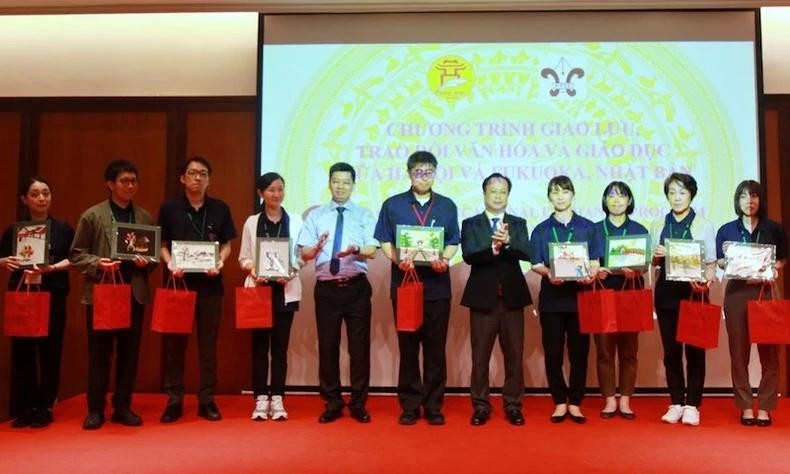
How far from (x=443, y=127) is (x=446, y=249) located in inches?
54.2

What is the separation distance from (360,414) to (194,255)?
4.45 feet

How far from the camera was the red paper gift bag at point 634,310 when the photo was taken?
369cm

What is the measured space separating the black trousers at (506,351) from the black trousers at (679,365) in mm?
897

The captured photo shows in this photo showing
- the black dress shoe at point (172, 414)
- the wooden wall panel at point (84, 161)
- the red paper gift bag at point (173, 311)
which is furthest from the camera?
the wooden wall panel at point (84, 161)

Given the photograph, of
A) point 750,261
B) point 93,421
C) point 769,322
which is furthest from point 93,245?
point 769,322

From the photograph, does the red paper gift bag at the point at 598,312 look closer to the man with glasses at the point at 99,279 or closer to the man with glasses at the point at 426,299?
the man with glasses at the point at 426,299

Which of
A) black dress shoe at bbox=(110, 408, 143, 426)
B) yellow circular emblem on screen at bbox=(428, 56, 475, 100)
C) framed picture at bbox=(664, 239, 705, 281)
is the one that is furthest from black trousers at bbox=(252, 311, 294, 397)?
framed picture at bbox=(664, 239, 705, 281)

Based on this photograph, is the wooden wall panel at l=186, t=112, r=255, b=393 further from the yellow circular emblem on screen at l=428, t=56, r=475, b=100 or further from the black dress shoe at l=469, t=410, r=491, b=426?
the black dress shoe at l=469, t=410, r=491, b=426

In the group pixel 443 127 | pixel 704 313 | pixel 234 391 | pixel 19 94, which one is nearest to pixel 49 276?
pixel 234 391

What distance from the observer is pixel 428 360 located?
12.2 feet

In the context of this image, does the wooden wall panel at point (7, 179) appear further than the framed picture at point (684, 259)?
Yes

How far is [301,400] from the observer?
175 inches

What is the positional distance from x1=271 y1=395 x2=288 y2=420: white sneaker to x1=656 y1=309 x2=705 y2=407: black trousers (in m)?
2.33

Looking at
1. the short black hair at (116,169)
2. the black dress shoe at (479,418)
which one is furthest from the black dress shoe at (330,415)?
the short black hair at (116,169)
